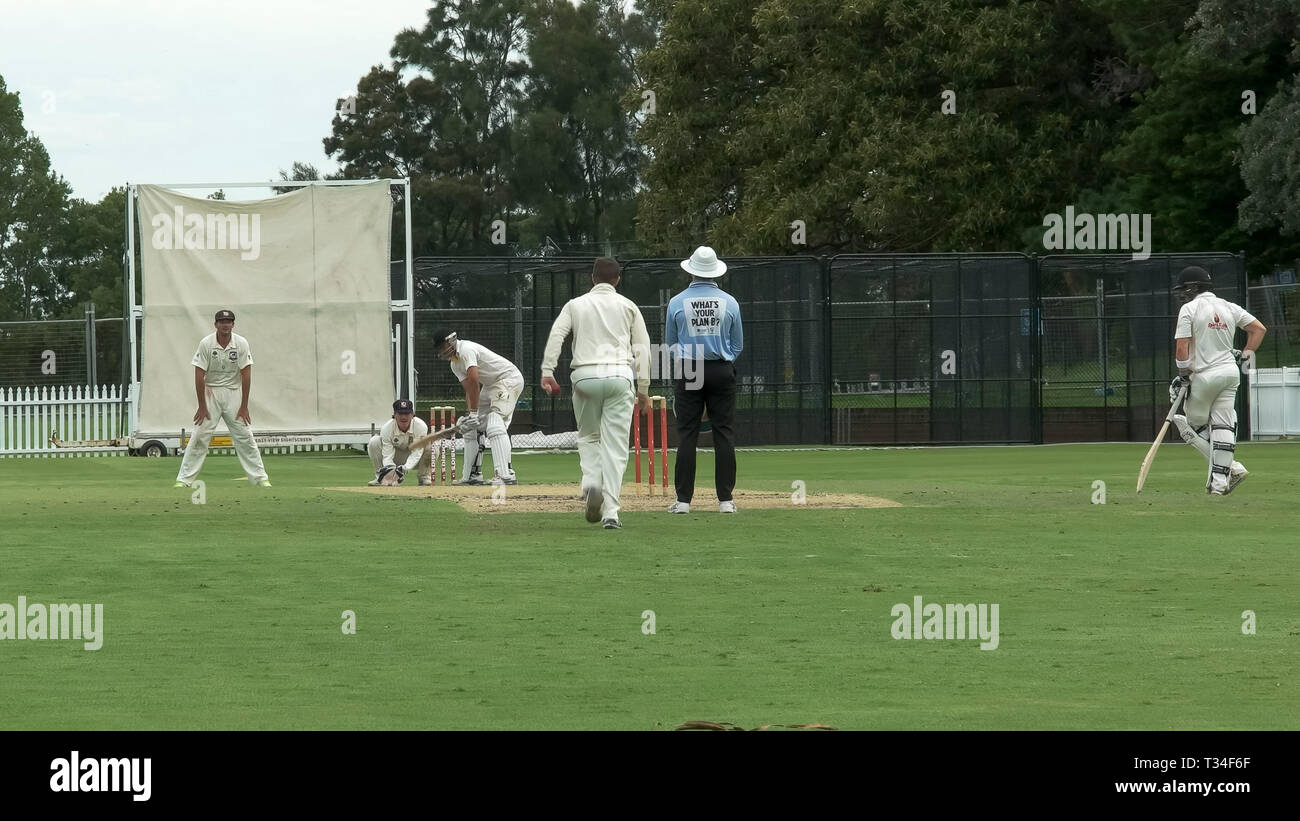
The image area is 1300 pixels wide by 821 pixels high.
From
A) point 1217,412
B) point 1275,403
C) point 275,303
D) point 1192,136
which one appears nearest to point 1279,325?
point 1275,403

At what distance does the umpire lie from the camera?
17.1 m

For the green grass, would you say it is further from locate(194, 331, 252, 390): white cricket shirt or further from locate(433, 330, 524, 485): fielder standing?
locate(433, 330, 524, 485): fielder standing

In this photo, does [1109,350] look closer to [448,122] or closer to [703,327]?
[703,327]

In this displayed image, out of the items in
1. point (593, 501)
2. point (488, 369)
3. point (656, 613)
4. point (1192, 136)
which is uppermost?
point (1192, 136)

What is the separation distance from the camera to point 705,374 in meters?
17.1

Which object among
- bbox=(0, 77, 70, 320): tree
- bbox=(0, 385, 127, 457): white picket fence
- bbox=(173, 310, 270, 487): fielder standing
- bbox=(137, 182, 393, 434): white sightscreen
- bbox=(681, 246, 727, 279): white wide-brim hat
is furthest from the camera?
bbox=(0, 77, 70, 320): tree

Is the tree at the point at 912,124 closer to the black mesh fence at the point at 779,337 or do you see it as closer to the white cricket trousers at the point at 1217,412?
the black mesh fence at the point at 779,337

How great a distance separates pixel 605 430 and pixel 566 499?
361cm

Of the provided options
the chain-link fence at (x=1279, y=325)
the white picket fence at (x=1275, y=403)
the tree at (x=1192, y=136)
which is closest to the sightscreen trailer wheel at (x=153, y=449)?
the white picket fence at (x=1275, y=403)

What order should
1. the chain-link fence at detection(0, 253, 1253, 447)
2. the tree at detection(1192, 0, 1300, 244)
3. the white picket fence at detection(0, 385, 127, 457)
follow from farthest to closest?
the tree at detection(1192, 0, 1300, 244) < the chain-link fence at detection(0, 253, 1253, 447) < the white picket fence at detection(0, 385, 127, 457)

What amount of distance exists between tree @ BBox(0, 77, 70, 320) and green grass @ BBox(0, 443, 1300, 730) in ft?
199

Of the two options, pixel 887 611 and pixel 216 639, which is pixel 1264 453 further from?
pixel 216 639

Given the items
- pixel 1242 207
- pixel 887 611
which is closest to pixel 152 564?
pixel 887 611

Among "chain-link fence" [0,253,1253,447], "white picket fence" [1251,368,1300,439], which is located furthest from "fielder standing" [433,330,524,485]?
"white picket fence" [1251,368,1300,439]
